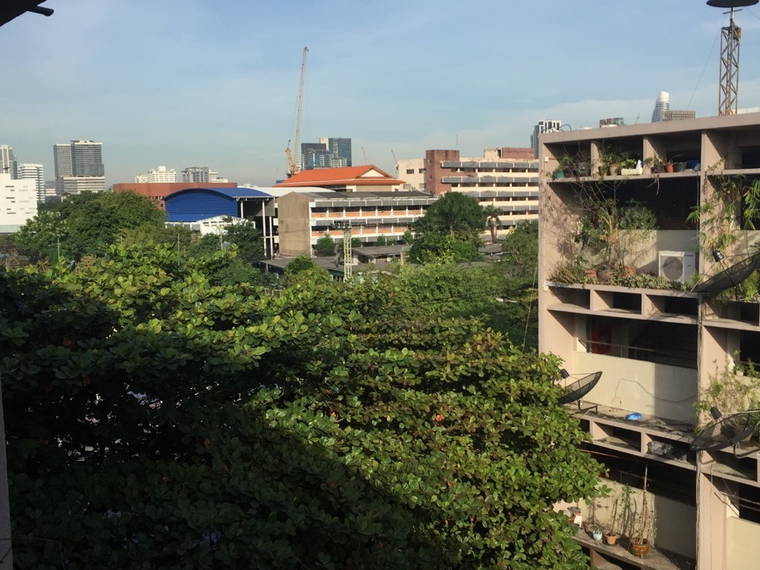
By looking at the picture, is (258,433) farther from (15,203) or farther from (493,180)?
(15,203)

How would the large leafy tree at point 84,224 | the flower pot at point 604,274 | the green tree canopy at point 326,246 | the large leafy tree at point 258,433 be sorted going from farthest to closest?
the green tree canopy at point 326,246 → the large leafy tree at point 84,224 → the flower pot at point 604,274 → the large leafy tree at point 258,433

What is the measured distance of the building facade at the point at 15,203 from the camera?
318 ft

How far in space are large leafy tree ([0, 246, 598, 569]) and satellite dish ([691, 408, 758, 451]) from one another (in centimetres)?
190

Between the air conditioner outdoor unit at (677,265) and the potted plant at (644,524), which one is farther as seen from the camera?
the potted plant at (644,524)

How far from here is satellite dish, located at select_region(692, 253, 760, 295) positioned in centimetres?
1095

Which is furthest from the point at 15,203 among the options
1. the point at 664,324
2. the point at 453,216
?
the point at 664,324

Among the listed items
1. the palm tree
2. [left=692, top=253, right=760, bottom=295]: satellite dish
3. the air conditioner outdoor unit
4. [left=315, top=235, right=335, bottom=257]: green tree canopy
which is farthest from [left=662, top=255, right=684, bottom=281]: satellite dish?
the palm tree

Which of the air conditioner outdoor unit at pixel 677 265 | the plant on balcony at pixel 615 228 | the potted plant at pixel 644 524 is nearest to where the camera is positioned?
the air conditioner outdoor unit at pixel 677 265

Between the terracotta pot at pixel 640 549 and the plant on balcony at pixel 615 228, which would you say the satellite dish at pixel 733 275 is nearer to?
the plant on balcony at pixel 615 228

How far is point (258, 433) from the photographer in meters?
8.21

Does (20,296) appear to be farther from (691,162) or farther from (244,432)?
(691,162)

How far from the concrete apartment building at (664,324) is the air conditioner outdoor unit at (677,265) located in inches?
0.7

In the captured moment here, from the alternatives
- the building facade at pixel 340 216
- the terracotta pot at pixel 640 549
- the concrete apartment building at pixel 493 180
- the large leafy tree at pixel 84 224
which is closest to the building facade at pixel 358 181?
the concrete apartment building at pixel 493 180

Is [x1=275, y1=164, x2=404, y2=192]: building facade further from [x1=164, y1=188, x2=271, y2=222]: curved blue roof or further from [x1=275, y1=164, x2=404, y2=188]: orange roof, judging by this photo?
[x1=164, y1=188, x2=271, y2=222]: curved blue roof
